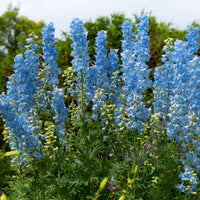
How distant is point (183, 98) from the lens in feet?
14.5

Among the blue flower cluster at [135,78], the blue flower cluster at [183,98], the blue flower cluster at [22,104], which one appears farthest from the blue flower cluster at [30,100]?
the blue flower cluster at [183,98]

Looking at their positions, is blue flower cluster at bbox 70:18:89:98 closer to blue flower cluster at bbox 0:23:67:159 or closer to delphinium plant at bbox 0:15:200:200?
delphinium plant at bbox 0:15:200:200

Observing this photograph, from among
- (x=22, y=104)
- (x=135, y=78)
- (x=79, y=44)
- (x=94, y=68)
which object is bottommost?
(x=22, y=104)

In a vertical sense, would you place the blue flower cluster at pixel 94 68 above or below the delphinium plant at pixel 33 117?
above

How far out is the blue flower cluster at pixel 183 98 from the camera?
4.23 metres

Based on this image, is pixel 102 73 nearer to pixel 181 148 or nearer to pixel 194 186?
pixel 181 148

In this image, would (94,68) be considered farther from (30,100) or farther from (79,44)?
(30,100)

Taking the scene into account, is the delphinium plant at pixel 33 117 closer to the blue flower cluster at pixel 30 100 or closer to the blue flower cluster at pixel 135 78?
the blue flower cluster at pixel 30 100

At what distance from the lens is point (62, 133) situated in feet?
15.7

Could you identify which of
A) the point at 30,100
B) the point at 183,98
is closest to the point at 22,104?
the point at 30,100

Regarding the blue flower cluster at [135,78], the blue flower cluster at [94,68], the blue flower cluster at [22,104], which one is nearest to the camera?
the blue flower cluster at [22,104]

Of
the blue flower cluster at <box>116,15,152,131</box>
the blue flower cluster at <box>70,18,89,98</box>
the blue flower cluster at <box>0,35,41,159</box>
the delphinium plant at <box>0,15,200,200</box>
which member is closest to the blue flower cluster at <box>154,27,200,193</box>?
the delphinium plant at <box>0,15,200,200</box>

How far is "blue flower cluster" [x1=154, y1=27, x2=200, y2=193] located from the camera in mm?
4230

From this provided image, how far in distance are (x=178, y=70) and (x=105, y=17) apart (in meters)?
5.55
